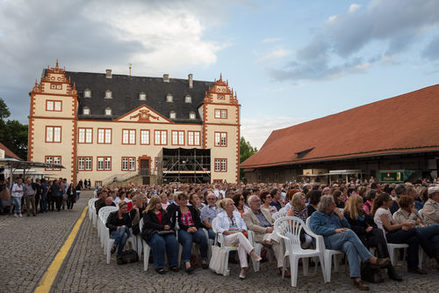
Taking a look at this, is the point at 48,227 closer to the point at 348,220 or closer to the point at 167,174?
the point at 348,220

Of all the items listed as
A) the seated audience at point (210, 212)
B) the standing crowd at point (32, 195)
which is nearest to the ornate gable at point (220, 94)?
the standing crowd at point (32, 195)

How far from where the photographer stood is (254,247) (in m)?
6.93

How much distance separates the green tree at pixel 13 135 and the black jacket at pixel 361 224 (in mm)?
60699

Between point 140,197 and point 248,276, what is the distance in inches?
115

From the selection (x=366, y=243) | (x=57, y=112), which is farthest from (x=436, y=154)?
(x=57, y=112)

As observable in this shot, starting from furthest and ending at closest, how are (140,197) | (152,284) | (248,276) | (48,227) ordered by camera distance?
(48,227), (140,197), (248,276), (152,284)

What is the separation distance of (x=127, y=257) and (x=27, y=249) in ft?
9.06

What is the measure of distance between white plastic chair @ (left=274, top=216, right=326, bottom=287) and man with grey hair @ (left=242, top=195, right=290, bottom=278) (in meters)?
0.20

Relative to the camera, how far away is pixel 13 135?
6144 centimetres

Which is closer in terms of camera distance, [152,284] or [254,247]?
[152,284]

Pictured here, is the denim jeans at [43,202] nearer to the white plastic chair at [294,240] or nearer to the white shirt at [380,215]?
the white plastic chair at [294,240]

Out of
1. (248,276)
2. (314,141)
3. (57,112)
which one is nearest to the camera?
(248,276)

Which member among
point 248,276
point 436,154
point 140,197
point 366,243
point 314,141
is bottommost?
point 248,276

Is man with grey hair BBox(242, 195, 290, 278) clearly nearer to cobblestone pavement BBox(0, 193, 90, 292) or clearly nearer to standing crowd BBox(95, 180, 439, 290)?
standing crowd BBox(95, 180, 439, 290)
